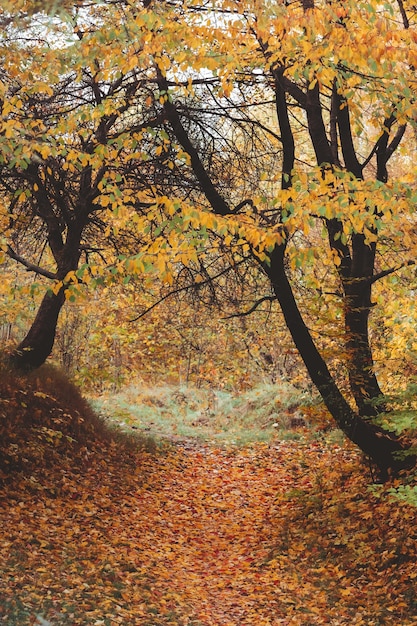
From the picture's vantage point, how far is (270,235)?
5336 mm

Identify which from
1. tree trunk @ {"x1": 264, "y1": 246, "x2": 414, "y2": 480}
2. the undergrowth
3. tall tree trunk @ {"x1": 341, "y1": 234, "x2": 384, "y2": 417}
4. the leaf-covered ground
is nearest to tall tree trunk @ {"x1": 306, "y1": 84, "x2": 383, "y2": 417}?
tall tree trunk @ {"x1": 341, "y1": 234, "x2": 384, "y2": 417}

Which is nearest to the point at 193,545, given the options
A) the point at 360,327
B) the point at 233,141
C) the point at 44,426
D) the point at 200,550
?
the point at 200,550

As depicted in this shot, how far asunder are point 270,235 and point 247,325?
8.33 m

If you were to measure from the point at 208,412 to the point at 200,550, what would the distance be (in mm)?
8558

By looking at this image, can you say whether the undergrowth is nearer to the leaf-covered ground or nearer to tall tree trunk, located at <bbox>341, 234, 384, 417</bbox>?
the leaf-covered ground

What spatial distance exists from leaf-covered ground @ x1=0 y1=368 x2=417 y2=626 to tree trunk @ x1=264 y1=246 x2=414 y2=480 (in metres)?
0.54

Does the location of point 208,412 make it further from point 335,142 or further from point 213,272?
point 335,142

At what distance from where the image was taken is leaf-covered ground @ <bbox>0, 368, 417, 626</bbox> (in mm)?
5609

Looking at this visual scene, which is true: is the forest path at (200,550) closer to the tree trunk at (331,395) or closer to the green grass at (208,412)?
the tree trunk at (331,395)

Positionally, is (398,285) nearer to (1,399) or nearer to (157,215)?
(157,215)

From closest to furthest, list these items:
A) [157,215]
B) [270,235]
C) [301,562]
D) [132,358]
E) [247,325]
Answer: [270,235], [157,215], [301,562], [247,325], [132,358]

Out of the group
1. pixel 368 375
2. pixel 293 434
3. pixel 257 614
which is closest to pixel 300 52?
pixel 368 375

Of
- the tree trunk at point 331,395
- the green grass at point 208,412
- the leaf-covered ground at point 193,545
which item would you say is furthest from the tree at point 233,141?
the green grass at point 208,412

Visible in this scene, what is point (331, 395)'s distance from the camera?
773cm
